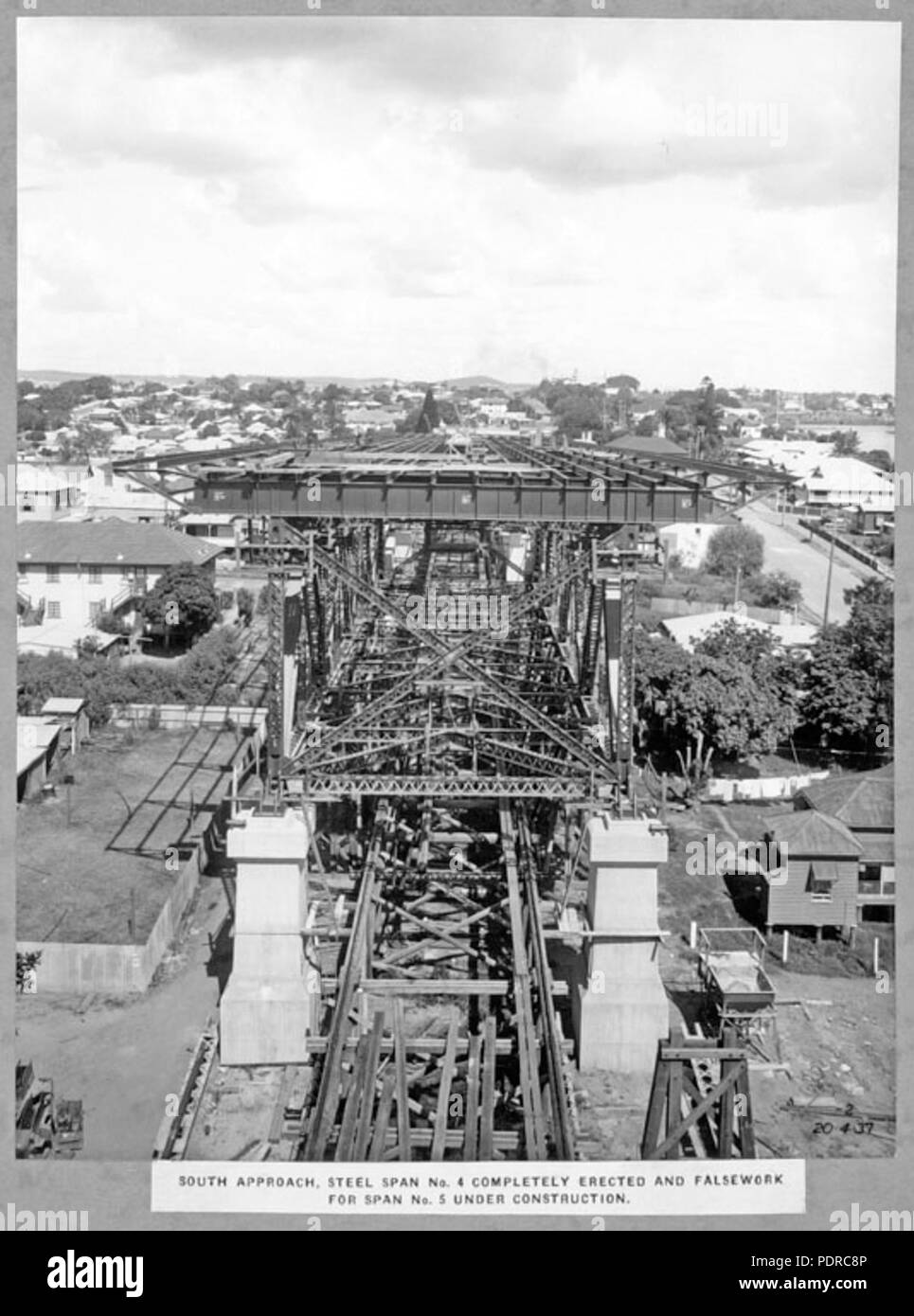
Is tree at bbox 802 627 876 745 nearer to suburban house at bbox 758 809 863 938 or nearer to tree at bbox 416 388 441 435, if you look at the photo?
suburban house at bbox 758 809 863 938

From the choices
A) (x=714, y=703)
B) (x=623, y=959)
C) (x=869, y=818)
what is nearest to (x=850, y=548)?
(x=714, y=703)

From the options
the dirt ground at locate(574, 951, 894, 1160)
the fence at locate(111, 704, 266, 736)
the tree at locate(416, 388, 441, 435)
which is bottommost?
the dirt ground at locate(574, 951, 894, 1160)

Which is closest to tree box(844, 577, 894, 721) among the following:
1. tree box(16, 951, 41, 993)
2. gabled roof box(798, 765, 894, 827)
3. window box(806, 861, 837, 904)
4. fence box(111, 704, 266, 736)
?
gabled roof box(798, 765, 894, 827)

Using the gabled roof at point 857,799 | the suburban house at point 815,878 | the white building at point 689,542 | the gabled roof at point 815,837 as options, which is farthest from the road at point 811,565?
the suburban house at point 815,878

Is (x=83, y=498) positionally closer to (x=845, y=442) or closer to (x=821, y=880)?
(x=821, y=880)

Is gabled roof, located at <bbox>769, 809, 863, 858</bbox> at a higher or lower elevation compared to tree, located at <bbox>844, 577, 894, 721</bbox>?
lower
